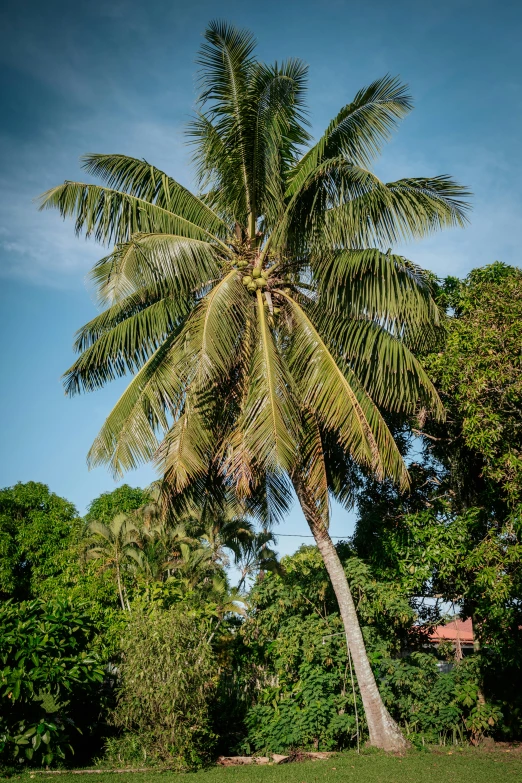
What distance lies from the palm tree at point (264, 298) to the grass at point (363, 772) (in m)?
0.72

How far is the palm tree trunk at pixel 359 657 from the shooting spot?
9.81 meters

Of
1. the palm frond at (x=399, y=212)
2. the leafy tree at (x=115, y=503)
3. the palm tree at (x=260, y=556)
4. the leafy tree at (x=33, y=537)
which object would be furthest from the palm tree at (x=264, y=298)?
the leafy tree at (x=115, y=503)

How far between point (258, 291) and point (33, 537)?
737 inches

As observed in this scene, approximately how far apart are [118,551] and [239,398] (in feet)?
44.6

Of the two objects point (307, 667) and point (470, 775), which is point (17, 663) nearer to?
point (307, 667)

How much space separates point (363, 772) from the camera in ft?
27.7

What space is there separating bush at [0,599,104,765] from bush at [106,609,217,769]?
604 mm

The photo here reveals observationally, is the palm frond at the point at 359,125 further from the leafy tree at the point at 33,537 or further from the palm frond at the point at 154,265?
the leafy tree at the point at 33,537

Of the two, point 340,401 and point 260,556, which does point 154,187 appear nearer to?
point 340,401

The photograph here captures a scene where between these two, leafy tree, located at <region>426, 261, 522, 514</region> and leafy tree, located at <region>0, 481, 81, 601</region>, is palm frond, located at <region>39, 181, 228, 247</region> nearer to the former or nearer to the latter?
leafy tree, located at <region>426, 261, 522, 514</region>

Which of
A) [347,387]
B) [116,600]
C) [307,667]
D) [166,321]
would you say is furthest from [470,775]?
[116,600]

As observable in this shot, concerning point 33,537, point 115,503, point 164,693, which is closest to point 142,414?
point 164,693

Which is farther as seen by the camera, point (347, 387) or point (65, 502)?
point (65, 502)

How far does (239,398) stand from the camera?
1005cm
